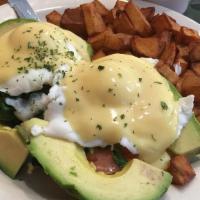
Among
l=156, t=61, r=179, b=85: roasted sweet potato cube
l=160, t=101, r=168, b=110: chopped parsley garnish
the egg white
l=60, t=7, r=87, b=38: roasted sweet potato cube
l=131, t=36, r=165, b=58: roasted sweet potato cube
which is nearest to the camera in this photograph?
the egg white

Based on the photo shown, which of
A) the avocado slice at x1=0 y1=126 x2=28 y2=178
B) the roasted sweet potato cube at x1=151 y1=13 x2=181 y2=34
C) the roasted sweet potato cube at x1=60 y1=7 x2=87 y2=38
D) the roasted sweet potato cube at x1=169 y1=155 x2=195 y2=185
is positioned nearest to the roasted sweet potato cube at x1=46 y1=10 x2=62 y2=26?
the roasted sweet potato cube at x1=60 y1=7 x2=87 y2=38

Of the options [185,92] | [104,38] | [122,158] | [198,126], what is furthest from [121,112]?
[104,38]

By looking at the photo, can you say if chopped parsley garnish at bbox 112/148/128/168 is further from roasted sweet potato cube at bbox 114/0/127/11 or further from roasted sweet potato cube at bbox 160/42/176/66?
roasted sweet potato cube at bbox 114/0/127/11

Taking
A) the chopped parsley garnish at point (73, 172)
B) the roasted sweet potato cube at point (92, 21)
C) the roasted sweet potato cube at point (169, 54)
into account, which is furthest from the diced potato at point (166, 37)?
the chopped parsley garnish at point (73, 172)

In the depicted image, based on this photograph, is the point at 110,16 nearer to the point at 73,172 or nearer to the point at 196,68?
the point at 196,68

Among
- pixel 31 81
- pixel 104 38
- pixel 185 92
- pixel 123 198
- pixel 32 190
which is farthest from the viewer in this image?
pixel 104 38

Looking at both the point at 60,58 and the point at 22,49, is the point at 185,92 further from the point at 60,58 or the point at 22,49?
the point at 22,49

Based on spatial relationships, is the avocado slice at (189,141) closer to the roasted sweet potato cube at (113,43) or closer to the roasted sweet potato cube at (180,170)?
the roasted sweet potato cube at (180,170)
